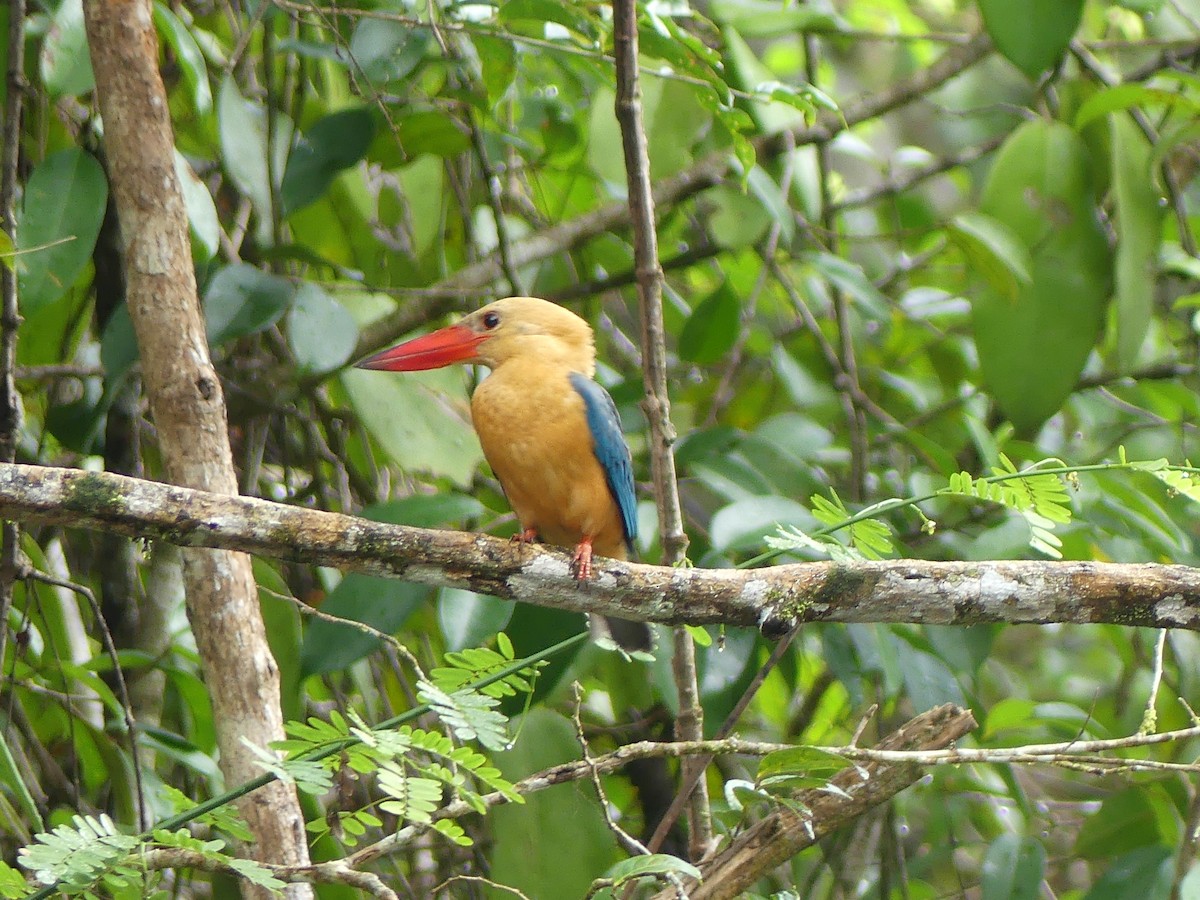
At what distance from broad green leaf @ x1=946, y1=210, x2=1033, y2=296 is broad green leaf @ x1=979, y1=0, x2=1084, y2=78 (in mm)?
391

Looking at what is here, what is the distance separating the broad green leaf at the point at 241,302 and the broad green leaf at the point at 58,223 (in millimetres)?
279

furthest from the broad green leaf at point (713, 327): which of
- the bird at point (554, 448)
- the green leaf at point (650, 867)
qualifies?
the green leaf at point (650, 867)

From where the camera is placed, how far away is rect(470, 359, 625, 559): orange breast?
2.73 meters

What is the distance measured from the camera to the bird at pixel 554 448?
8.95 ft

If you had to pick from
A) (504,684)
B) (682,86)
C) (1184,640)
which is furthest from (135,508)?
(1184,640)

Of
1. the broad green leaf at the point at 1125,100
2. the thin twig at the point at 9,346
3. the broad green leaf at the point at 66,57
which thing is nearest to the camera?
the thin twig at the point at 9,346

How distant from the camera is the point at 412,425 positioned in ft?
9.11

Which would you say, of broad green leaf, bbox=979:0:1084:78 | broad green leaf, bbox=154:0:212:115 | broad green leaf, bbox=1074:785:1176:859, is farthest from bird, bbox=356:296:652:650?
broad green leaf, bbox=1074:785:1176:859

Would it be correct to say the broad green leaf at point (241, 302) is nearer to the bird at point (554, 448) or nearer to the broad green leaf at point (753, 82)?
the bird at point (554, 448)

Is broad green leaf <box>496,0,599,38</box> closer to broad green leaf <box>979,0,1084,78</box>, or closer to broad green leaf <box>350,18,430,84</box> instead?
broad green leaf <box>350,18,430,84</box>

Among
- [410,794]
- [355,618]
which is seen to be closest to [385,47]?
[355,618]

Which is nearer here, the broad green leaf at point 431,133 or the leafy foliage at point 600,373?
the leafy foliage at point 600,373

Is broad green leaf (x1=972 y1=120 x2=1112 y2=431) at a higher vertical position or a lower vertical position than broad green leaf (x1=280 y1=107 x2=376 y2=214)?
lower

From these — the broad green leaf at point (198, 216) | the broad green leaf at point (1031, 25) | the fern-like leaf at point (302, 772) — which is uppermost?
the broad green leaf at point (1031, 25)
